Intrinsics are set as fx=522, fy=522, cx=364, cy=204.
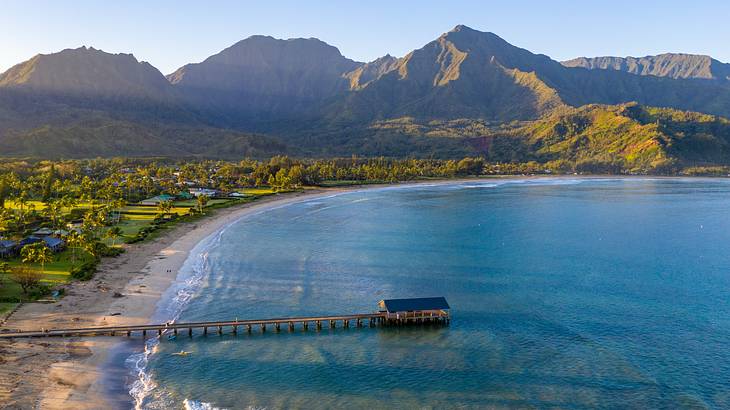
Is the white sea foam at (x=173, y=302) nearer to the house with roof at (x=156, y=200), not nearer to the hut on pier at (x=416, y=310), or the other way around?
the hut on pier at (x=416, y=310)

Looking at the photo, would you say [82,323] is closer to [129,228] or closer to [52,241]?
[52,241]

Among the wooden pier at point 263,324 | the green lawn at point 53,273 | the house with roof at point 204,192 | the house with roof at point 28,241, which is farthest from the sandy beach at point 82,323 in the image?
the house with roof at point 204,192

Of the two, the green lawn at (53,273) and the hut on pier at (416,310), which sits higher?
the green lawn at (53,273)

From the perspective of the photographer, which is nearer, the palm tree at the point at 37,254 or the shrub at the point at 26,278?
the shrub at the point at 26,278

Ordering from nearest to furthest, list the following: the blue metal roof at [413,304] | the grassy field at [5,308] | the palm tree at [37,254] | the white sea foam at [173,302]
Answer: the white sea foam at [173,302], the grassy field at [5,308], the blue metal roof at [413,304], the palm tree at [37,254]

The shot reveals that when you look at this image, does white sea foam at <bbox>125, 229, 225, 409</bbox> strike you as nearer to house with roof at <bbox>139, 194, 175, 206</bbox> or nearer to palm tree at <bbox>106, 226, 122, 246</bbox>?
palm tree at <bbox>106, 226, 122, 246</bbox>

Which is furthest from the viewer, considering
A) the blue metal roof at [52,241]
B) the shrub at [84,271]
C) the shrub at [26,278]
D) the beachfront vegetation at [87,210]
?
the blue metal roof at [52,241]

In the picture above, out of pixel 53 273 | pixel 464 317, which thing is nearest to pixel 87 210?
pixel 53 273

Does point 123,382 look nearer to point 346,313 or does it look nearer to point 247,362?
point 247,362

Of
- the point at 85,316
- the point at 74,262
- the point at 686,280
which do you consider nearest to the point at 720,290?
the point at 686,280
